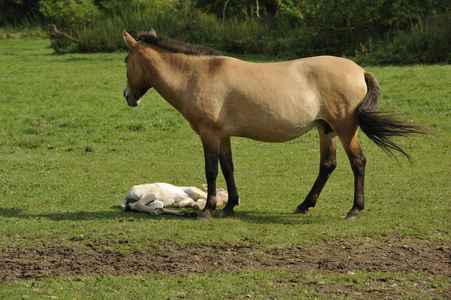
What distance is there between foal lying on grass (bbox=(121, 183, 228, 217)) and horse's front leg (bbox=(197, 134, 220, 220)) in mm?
368

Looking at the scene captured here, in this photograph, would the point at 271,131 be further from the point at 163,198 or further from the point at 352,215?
the point at 163,198

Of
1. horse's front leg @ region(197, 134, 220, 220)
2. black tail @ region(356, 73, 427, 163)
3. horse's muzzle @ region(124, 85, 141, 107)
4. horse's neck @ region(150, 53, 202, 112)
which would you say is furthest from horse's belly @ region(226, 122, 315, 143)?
horse's muzzle @ region(124, 85, 141, 107)

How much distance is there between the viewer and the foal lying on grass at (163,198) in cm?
872

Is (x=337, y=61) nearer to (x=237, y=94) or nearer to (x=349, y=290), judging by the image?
(x=237, y=94)

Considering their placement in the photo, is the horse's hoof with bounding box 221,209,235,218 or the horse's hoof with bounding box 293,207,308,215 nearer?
the horse's hoof with bounding box 221,209,235,218

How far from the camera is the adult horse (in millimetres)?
8211

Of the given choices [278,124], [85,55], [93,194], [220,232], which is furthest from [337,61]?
[85,55]

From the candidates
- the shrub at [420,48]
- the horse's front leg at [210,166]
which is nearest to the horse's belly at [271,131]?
the horse's front leg at [210,166]

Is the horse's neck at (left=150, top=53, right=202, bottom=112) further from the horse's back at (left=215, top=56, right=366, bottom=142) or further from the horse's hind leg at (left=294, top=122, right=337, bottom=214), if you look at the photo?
the horse's hind leg at (left=294, top=122, right=337, bottom=214)

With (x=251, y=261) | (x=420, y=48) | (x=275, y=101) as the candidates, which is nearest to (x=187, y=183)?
(x=275, y=101)

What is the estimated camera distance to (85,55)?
1023 inches

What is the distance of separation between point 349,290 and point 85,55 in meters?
21.9

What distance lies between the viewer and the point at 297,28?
26047 mm

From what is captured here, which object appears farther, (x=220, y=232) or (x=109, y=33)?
(x=109, y=33)
